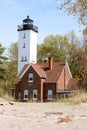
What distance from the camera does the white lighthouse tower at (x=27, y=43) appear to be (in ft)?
265

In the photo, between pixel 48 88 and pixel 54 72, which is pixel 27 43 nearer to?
pixel 54 72

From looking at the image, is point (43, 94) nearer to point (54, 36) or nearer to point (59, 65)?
point (59, 65)

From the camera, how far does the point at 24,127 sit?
1434 cm

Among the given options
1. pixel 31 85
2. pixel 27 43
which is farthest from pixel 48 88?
pixel 27 43

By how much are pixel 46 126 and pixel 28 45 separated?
6746 cm

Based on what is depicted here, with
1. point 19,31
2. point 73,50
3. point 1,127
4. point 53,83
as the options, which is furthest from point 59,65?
point 1,127

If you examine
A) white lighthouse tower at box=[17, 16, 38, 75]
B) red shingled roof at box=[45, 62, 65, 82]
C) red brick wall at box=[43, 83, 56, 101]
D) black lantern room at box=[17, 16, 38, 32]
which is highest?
black lantern room at box=[17, 16, 38, 32]

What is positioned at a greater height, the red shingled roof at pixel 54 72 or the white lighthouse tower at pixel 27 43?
the white lighthouse tower at pixel 27 43

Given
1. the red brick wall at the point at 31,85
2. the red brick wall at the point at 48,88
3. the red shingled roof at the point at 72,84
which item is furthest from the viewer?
the red shingled roof at the point at 72,84

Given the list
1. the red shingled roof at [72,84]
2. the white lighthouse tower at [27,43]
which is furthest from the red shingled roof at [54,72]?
the white lighthouse tower at [27,43]

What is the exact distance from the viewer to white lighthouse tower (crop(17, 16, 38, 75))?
3182 inches

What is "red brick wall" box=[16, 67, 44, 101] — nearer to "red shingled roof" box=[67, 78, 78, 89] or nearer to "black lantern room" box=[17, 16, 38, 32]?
"red shingled roof" box=[67, 78, 78, 89]

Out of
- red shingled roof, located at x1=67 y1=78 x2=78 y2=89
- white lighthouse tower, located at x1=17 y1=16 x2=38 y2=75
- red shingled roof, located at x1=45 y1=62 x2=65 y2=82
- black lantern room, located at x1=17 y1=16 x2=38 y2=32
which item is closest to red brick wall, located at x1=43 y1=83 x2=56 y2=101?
red shingled roof, located at x1=45 y1=62 x2=65 y2=82

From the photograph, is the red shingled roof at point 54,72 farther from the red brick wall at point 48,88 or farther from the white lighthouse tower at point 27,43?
the white lighthouse tower at point 27,43
